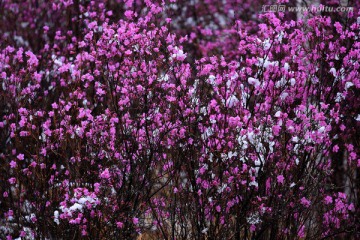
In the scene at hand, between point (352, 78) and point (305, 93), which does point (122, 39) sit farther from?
point (352, 78)

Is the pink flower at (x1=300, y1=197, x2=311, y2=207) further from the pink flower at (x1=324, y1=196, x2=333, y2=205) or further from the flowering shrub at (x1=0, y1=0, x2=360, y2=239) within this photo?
the pink flower at (x1=324, y1=196, x2=333, y2=205)

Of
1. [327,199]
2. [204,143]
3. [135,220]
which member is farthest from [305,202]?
[135,220]

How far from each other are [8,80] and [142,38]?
8.49 ft

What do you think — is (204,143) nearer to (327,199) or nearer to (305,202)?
(305,202)

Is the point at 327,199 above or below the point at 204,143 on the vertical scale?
below

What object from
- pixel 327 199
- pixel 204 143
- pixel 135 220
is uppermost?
pixel 204 143

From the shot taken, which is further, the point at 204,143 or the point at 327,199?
the point at 327,199

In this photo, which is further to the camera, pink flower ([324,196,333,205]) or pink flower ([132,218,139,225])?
pink flower ([324,196,333,205])

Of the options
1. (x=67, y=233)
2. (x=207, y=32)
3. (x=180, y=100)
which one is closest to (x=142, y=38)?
(x=180, y=100)

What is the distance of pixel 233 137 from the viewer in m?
6.49

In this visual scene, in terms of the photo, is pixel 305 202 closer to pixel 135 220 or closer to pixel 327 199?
pixel 327 199

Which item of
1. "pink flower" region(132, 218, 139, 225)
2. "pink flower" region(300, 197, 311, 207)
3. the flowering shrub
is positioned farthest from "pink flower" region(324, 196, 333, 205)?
"pink flower" region(132, 218, 139, 225)

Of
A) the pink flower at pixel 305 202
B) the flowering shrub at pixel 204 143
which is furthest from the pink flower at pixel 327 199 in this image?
the pink flower at pixel 305 202

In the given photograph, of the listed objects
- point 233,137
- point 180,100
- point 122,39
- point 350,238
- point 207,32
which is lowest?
point 350,238
